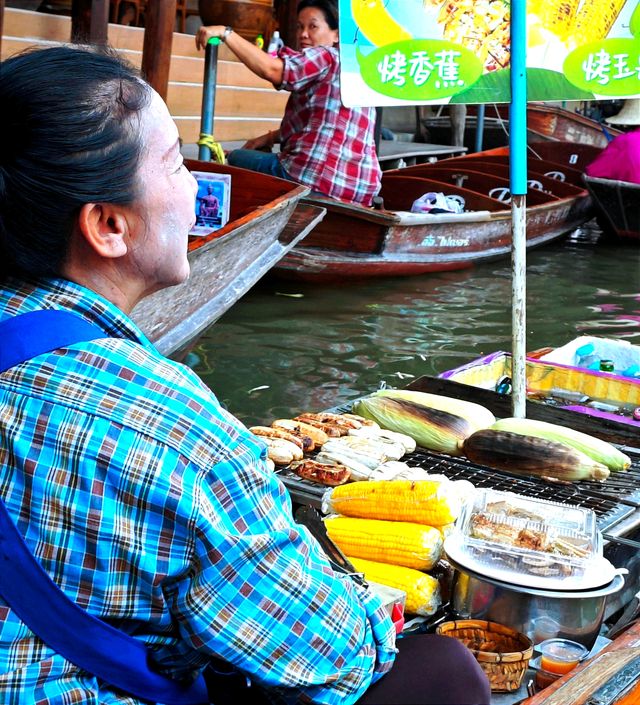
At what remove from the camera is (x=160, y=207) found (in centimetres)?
148

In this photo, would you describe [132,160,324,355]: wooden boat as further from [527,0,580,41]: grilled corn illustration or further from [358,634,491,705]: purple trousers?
[358,634,491,705]: purple trousers

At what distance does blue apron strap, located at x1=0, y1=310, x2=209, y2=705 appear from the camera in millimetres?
1248

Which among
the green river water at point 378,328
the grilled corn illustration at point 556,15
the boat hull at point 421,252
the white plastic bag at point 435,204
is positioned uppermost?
the grilled corn illustration at point 556,15

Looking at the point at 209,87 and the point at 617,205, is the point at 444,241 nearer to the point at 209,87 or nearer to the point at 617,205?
the point at 209,87

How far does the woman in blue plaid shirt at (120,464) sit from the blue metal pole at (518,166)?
1968 mm

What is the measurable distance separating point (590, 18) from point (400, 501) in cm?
177

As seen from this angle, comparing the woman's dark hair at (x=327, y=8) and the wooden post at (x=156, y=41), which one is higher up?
the woman's dark hair at (x=327, y=8)

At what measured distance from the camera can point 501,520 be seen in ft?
8.18

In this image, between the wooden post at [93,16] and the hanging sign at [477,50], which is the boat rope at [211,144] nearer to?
the wooden post at [93,16]

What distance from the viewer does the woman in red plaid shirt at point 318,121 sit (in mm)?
6641

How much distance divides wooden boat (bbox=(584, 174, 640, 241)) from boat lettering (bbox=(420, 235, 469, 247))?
7.64 ft

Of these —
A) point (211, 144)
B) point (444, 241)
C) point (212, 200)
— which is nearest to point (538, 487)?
point (212, 200)

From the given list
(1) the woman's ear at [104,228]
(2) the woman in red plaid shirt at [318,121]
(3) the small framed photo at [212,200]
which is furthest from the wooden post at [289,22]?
(1) the woman's ear at [104,228]

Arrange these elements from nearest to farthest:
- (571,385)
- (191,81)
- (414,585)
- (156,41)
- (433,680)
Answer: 1. (433,680)
2. (414,585)
3. (571,385)
4. (156,41)
5. (191,81)
